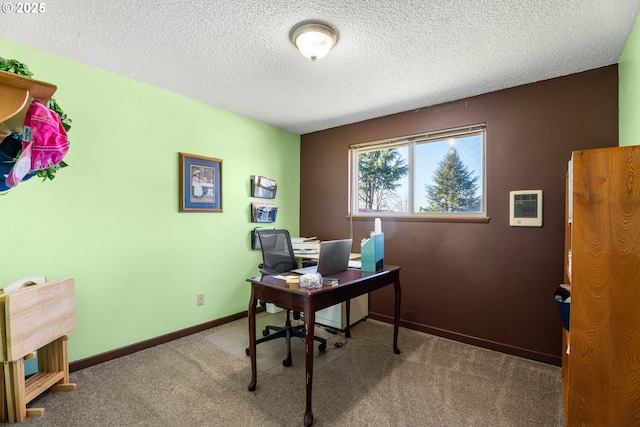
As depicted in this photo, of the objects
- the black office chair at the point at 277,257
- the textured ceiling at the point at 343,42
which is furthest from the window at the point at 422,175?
the black office chair at the point at 277,257

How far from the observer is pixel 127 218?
2643mm

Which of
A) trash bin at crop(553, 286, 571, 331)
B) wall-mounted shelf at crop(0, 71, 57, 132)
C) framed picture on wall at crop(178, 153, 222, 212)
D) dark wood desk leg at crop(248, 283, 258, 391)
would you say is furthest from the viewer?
framed picture on wall at crop(178, 153, 222, 212)

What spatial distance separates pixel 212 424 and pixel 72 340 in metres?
1.43

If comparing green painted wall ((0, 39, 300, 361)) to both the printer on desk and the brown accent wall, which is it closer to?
the printer on desk

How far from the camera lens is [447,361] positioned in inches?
101

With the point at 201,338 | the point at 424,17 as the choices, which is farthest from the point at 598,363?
the point at 201,338

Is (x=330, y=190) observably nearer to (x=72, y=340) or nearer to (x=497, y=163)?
(x=497, y=163)

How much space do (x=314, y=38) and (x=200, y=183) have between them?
1.94 metres

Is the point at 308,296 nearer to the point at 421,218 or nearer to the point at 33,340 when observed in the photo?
the point at 33,340

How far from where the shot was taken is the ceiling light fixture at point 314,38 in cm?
186

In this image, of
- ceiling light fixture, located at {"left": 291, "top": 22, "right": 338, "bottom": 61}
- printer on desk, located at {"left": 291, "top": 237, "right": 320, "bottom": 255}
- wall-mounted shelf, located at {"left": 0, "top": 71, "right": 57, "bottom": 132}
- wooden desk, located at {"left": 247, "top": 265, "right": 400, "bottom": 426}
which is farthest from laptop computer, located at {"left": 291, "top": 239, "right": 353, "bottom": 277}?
wall-mounted shelf, located at {"left": 0, "top": 71, "right": 57, "bottom": 132}

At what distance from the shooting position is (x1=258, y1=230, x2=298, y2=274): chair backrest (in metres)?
2.83

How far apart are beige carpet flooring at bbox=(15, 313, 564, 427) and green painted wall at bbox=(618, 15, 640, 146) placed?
1843mm

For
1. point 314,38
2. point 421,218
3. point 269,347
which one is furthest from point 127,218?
point 421,218
